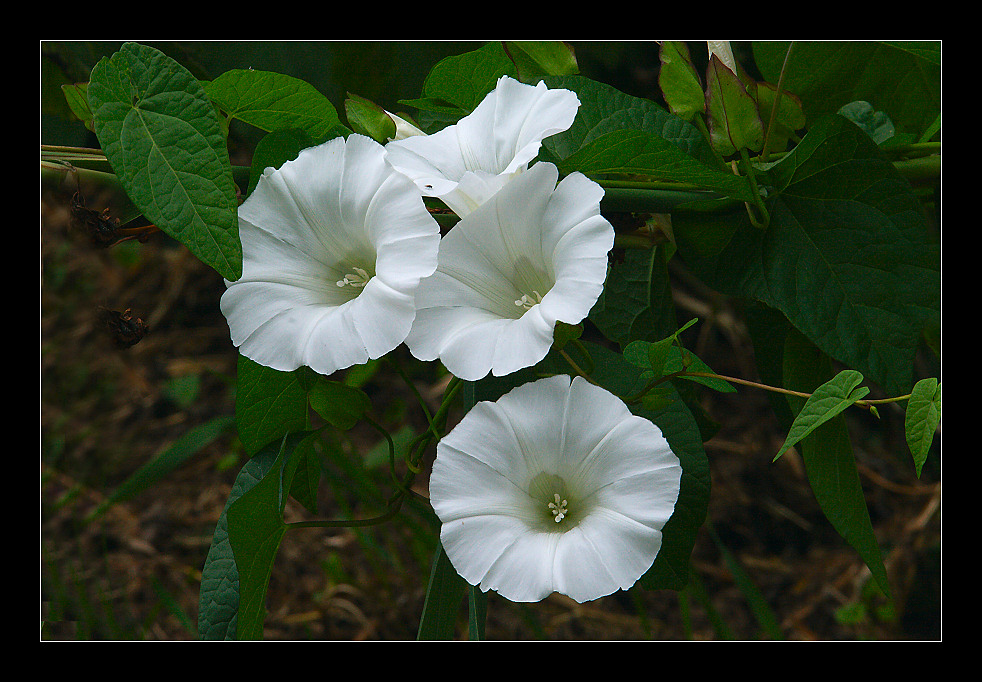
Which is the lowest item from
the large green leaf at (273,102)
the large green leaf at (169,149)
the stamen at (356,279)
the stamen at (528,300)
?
the stamen at (528,300)

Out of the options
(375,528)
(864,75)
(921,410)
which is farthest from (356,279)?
(375,528)

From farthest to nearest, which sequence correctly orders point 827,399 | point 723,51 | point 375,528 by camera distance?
point 375,528 < point 723,51 < point 827,399

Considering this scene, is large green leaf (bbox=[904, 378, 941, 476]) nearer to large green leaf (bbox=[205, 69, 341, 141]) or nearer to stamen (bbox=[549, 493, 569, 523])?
stamen (bbox=[549, 493, 569, 523])

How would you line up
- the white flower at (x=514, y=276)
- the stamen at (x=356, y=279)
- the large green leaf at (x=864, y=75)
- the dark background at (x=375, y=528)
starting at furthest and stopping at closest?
the dark background at (x=375, y=528), the large green leaf at (x=864, y=75), the stamen at (x=356, y=279), the white flower at (x=514, y=276)

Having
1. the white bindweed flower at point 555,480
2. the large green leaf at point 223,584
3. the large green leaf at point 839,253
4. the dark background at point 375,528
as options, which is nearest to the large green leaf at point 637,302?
the large green leaf at point 839,253

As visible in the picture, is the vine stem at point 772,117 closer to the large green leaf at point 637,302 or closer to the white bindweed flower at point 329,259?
the large green leaf at point 637,302

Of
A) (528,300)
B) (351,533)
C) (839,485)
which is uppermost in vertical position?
(528,300)

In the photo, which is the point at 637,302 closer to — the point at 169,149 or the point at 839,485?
the point at 839,485
